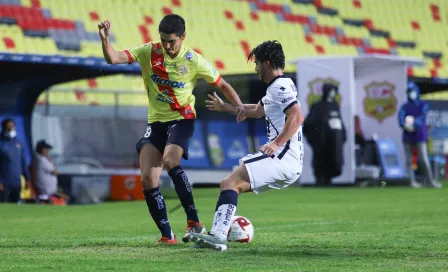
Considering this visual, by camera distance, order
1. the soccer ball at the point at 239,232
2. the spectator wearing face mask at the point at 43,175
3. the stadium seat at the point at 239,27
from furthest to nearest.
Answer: the stadium seat at the point at 239,27 < the spectator wearing face mask at the point at 43,175 < the soccer ball at the point at 239,232

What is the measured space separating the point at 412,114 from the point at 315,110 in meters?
2.07

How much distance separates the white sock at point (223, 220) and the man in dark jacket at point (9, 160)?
398 inches

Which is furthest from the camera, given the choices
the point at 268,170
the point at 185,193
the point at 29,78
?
the point at 29,78

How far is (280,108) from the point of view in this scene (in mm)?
7637

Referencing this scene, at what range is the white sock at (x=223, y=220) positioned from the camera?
7.55 m

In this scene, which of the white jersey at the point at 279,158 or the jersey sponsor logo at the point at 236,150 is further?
the jersey sponsor logo at the point at 236,150

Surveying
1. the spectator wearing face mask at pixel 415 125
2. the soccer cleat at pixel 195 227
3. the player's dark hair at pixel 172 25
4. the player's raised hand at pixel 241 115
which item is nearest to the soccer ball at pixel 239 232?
the soccer cleat at pixel 195 227

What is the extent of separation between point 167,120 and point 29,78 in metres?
11.2

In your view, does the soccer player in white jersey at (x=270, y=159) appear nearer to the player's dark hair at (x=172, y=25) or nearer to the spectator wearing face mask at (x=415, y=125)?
the player's dark hair at (x=172, y=25)

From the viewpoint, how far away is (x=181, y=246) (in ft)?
27.1

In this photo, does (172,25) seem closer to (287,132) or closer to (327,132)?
(287,132)

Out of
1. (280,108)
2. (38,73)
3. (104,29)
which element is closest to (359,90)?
(38,73)

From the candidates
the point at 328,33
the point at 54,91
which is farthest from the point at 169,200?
the point at 328,33

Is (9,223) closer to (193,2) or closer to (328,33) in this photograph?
(193,2)
